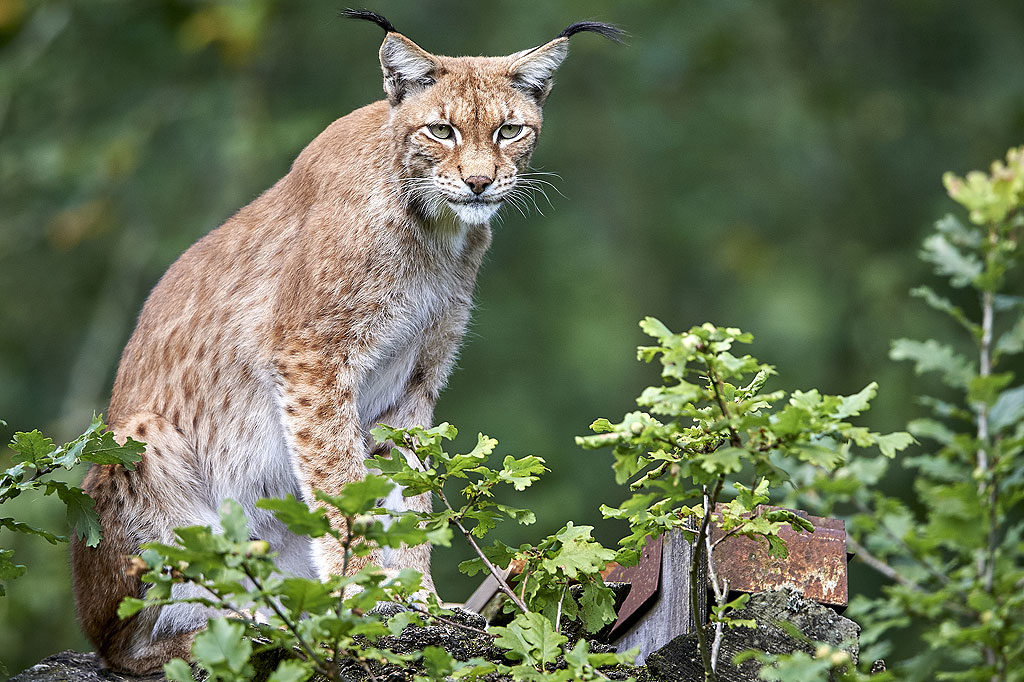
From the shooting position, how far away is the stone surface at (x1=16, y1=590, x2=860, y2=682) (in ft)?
9.91

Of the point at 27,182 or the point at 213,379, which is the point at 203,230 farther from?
the point at 213,379

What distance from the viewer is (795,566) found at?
333cm

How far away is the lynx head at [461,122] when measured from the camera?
443cm

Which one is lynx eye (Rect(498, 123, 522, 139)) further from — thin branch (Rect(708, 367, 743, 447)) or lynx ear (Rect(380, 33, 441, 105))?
thin branch (Rect(708, 367, 743, 447))

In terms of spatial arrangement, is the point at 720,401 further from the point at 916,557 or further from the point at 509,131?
the point at 509,131

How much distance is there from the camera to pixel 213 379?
14.6 feet

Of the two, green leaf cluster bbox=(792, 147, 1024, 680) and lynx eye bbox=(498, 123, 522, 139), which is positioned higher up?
lynx eye bbox=(498, 123, 522, 139)

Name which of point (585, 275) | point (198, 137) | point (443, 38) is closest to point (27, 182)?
point (198, 137)

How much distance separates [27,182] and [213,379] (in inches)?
256

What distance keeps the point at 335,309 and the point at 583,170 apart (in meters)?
7.97

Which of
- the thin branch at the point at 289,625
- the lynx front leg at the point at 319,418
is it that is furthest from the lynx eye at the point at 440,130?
the thin branch at the point at 289,625

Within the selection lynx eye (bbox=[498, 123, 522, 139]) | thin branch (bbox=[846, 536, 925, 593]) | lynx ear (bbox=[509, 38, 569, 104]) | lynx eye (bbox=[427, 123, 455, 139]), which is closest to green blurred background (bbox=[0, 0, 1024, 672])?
lynx ear (bbox=[509, 38, 569, 104])

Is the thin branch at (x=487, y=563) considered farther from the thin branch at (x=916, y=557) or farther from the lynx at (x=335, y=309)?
the lynx at (x=335, y=309)

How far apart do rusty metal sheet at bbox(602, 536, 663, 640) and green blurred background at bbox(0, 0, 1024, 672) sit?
5913 mm
